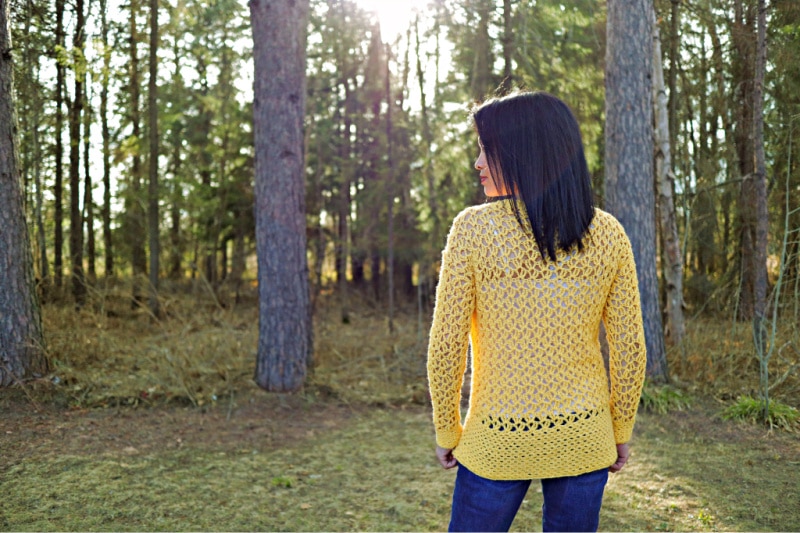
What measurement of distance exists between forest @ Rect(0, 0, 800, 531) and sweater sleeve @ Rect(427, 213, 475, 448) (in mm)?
631

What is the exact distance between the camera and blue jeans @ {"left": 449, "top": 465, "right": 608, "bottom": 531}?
5.76ft

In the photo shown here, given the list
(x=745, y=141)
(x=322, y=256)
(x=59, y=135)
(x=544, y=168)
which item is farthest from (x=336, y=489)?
(x=322, y=256)

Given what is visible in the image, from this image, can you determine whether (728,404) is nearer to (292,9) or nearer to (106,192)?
(292,9)

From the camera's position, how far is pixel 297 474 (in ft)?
16.1

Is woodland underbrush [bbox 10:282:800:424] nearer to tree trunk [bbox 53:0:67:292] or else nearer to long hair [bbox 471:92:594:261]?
tree trunk [bbox 53:0:67:292]

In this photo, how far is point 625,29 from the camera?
6.62m

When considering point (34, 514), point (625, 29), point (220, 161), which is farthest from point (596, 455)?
point (220, 161)

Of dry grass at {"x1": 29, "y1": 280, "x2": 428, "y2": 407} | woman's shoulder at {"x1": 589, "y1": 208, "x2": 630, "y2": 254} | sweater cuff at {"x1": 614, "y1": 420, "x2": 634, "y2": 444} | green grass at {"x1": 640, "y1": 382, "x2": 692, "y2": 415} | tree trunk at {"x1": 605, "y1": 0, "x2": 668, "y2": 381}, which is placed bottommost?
green grass at {"x1": 640, "y1": 382, "x2": 692, "y2": 415}

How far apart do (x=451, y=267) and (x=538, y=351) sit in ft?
1.07

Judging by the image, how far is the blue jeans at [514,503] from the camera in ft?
5.76

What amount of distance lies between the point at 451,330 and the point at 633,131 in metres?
5.58

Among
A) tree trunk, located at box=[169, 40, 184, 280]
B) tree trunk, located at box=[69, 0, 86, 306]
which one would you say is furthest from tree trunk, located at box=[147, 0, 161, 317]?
tree trunk, located at box=[169, 40, 184, 280]

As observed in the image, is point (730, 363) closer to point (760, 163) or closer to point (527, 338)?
point (760, 163)

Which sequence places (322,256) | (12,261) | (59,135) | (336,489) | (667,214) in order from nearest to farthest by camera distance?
(336,489) < (12,261) < (667,214) < (59,135) < (322,256)
